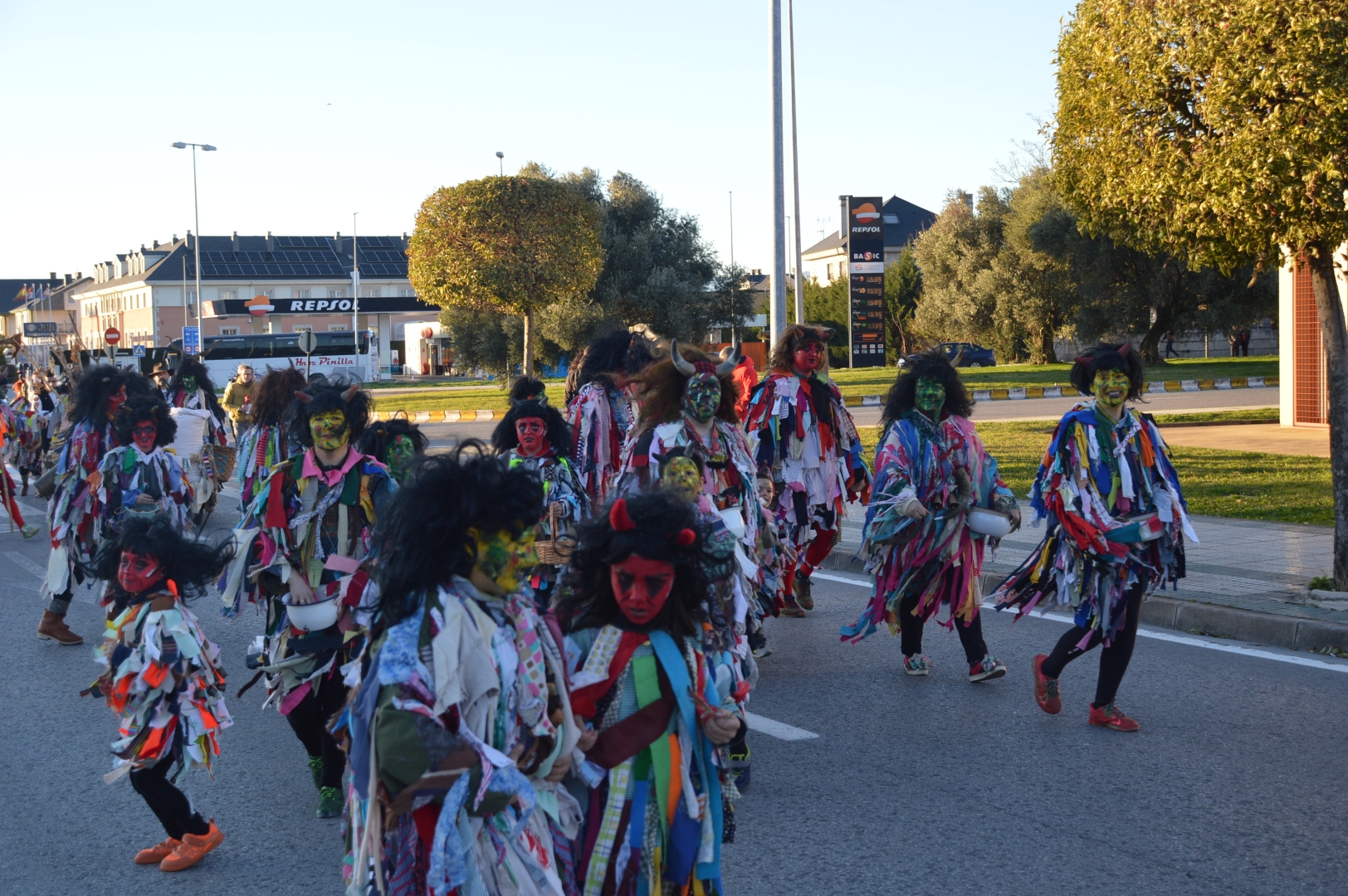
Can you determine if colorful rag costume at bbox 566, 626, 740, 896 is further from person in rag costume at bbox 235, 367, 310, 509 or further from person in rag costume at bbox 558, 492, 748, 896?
person in rag costume at bbox 235, 367, 310, 509

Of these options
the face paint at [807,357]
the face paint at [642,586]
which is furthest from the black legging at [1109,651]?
the face paint at [642,586]

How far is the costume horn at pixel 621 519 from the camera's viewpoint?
3.11m

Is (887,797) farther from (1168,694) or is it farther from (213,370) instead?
(213,370)

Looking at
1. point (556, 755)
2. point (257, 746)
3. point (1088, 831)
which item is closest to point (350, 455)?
point (257, 746)

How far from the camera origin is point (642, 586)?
3105 mm

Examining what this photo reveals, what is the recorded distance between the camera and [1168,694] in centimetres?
658

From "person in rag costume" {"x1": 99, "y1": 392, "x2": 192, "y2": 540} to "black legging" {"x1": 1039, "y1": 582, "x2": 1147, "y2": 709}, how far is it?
4808 mm

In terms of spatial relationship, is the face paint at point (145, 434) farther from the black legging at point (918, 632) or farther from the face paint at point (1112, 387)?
the face paint at point (1112, 387)

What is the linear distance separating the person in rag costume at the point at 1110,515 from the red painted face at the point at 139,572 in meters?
3.83

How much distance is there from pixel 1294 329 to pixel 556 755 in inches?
779

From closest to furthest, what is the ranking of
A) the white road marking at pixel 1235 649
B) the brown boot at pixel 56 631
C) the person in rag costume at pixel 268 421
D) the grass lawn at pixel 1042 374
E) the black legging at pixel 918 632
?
the person in rag costume at pixel 268 421 < the black legging at pixel 918 632 < the white road marking at pixel 1235 649 < the brown boot at pixel 56 631 < the grass lawn at pixel 1042 374

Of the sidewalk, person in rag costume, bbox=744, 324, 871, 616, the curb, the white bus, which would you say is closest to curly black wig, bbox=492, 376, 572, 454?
person in rag costume, bbox=744, 324, 871, 616

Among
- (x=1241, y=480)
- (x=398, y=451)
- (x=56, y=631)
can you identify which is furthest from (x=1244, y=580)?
Answer: (x=56, y=631)

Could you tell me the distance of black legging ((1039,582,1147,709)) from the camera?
19.2ft
